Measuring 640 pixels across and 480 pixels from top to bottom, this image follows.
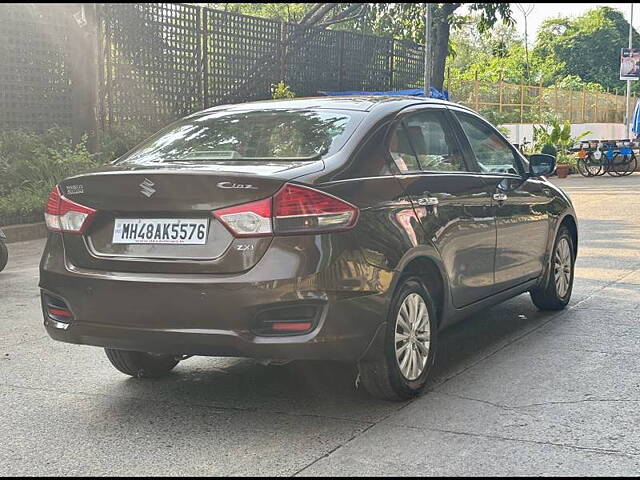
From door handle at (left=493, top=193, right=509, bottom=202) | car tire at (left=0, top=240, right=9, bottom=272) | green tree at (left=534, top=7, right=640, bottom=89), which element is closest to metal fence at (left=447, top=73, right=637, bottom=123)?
green tree at (left=534, top=7, right=640, bottom=89)

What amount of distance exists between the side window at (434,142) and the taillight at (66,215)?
72.2 inches

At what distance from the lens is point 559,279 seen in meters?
7.09

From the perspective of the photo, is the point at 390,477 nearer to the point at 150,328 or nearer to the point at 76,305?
the point at 150,328

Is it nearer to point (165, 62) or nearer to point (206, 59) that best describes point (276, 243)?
point (165, 62)

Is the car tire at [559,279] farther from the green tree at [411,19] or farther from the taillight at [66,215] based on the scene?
the green tree at [411,19]

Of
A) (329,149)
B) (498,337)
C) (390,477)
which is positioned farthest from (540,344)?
(390,477)

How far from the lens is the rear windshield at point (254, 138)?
15.8 feet

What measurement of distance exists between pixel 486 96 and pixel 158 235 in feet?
119

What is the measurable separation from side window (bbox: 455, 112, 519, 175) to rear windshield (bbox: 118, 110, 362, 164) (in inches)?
46.8

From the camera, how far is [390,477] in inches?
146

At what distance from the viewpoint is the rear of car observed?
421 centimetres

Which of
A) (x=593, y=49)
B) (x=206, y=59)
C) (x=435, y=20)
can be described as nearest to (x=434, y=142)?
(x=206, y=59)

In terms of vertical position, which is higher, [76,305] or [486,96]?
[486,96]

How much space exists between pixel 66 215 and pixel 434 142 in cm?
216
